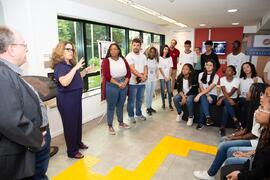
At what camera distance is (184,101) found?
12.9 feet

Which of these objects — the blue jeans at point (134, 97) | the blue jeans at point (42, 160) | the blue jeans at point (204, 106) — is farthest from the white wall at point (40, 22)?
the blue jeans at point (204, 106)

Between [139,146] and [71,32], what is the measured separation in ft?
8.37

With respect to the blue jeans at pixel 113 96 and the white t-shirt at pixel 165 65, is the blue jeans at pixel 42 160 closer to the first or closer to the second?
the blue jeans at pixel 113 96

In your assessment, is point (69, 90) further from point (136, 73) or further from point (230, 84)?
point (230, 84)

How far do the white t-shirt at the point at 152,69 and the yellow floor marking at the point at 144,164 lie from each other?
169 cm

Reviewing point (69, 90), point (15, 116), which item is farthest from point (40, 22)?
point (15, 116)

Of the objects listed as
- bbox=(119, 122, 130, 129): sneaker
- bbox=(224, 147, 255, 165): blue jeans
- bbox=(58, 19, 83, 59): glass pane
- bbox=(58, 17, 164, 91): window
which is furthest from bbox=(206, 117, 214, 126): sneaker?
bbox=(58, 19, 83, 59): glass pane

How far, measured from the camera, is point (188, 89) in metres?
3.98

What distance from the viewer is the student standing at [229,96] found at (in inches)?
137

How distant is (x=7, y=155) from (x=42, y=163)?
44 centimetres

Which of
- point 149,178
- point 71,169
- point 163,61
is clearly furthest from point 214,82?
point 71,169

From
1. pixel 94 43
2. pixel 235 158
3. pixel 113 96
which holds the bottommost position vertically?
pixel 235 158

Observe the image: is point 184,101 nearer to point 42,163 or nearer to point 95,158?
point 95,158

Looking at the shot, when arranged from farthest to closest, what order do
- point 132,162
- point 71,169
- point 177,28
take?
point 177,28
point 132,162
point 71,169
